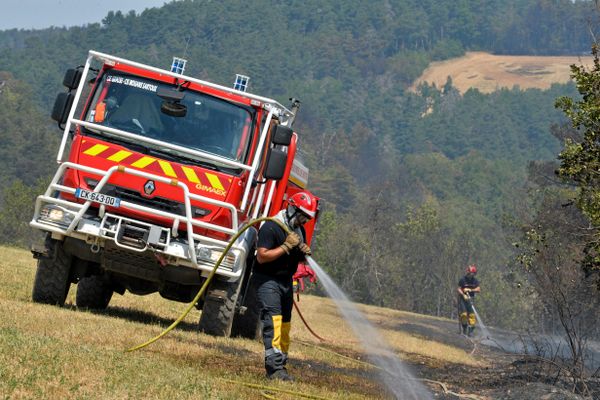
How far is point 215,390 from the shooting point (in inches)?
342

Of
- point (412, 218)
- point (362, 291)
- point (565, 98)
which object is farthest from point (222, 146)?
point (412, 218)

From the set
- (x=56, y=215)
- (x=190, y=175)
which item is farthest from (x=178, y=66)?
(x=56, y=215)

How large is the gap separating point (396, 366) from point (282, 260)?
5.73m

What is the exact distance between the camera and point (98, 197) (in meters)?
11.7

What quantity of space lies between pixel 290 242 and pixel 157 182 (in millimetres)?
2652

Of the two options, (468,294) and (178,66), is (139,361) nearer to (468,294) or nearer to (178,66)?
(178,66)

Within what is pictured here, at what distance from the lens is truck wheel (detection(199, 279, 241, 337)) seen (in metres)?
12.5

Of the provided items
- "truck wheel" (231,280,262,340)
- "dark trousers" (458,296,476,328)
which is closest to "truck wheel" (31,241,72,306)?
"truck wheel" (231,280,262,340)

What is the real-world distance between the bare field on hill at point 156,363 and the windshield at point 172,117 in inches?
88.2

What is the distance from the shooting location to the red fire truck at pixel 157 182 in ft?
38.8

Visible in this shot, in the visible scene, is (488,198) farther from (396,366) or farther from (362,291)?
(396,366)

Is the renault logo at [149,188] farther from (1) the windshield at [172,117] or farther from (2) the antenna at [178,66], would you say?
(2) the antenna at [178,66]

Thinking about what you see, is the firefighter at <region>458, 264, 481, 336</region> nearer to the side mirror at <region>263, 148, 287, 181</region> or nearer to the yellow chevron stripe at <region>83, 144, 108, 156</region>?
the side mirror at <region>263, 148, 287, 181</region>

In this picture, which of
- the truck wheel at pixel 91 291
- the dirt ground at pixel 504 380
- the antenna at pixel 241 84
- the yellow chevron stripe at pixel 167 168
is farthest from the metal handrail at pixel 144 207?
the dirt ground at pixel 504 380
